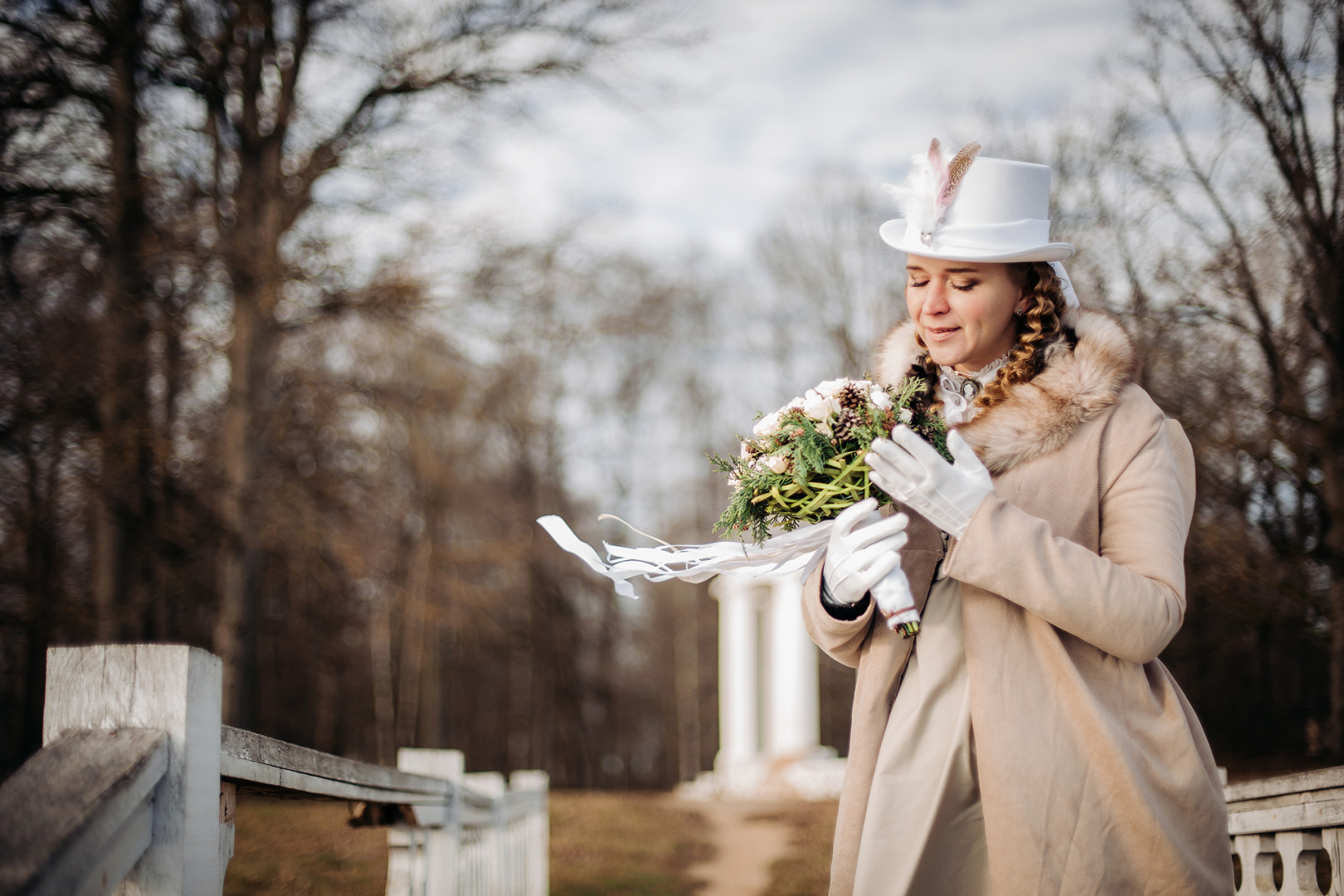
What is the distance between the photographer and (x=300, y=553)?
11992 mm

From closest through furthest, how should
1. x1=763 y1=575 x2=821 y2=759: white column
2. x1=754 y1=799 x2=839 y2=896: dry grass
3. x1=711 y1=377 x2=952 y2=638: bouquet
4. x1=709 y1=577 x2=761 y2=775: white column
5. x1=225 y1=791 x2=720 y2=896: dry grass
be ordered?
x1=711 y1=377 x2=952 y2=638: bouquet, x1=225 y1=791 x2=720 y2=896: dry grass, x1=754 y1=799 x2=839 y2=896: dry grass, x1=763 y1=575 x2=821 y2=759: white column, x1=709 y1=577 x2=761 y2=775: white column

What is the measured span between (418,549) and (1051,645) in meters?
18.3

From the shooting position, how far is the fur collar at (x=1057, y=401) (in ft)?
7.51

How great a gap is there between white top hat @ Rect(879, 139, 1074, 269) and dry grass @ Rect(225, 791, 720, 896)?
7.72 feet

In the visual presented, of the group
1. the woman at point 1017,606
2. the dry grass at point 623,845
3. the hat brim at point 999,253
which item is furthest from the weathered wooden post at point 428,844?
the dry grass at point 623,845

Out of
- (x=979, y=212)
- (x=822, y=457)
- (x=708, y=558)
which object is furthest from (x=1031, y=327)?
(x=708, y=558)

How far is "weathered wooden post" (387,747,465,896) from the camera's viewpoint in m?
3.53

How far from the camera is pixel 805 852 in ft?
32.7

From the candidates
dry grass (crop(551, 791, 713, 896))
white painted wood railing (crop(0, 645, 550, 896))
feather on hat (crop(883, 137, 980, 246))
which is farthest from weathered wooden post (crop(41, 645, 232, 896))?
dry grass (crop(551, 791, 713, 896))

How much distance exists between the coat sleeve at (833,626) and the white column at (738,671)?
15.8m

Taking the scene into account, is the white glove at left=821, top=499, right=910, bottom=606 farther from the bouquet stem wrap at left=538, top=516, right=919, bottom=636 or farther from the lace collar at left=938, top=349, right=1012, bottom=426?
the lace collar at left=938, top=349, right=1012, bottom=426

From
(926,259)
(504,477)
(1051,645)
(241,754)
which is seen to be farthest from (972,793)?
(504,477)

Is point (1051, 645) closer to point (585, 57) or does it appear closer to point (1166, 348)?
point (1166, 348)

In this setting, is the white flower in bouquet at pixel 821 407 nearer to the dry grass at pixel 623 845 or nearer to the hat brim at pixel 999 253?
the hat brim at pixel 999 253
